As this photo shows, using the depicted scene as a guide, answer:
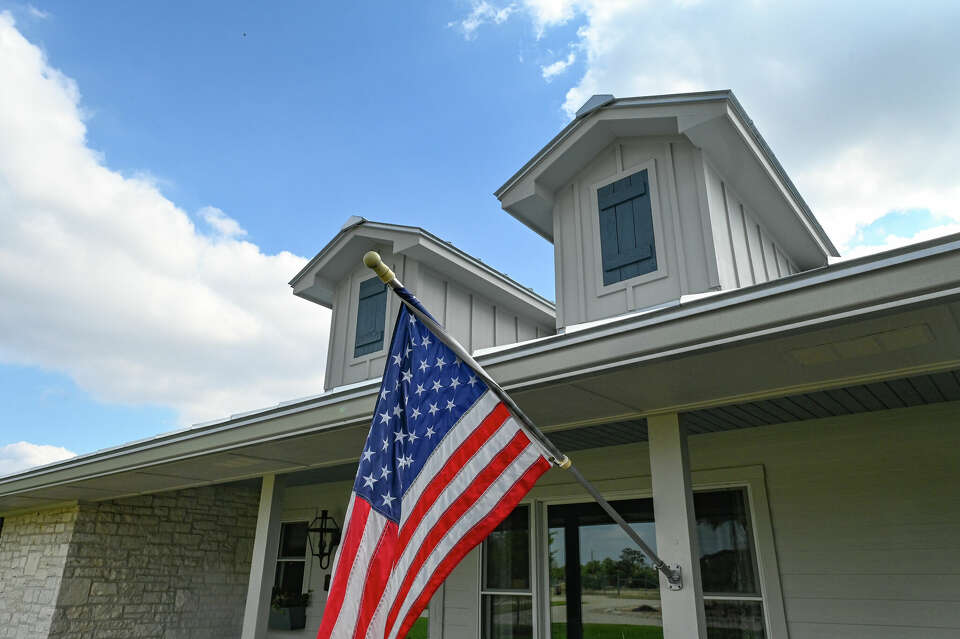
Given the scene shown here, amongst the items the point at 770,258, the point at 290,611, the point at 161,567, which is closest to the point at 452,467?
the point at 770,258

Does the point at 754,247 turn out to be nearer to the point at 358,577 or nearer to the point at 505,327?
the point at 505,327

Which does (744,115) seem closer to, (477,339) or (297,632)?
(477,339)

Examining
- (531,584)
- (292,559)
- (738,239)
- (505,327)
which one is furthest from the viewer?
(292,559)

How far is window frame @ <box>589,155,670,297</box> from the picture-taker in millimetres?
5109

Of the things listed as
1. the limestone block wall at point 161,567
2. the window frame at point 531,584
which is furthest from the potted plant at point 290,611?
the window frame at point 531,584

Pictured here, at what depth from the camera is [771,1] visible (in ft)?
22.3

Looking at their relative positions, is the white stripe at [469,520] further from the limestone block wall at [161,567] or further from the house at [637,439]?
the limestone block wall at [161,567]

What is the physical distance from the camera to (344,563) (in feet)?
8.73

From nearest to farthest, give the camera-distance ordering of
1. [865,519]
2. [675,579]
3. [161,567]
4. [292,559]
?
[675,579] < [865,519] < [161,567] < [292,559]

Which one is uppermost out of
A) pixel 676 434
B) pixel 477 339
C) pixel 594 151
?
pixel 594 151

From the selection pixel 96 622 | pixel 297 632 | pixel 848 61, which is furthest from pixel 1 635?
pixel 848 61

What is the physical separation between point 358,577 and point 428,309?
4756 mm

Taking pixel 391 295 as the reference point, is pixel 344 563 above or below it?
below

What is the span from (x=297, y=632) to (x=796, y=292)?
289 inches
